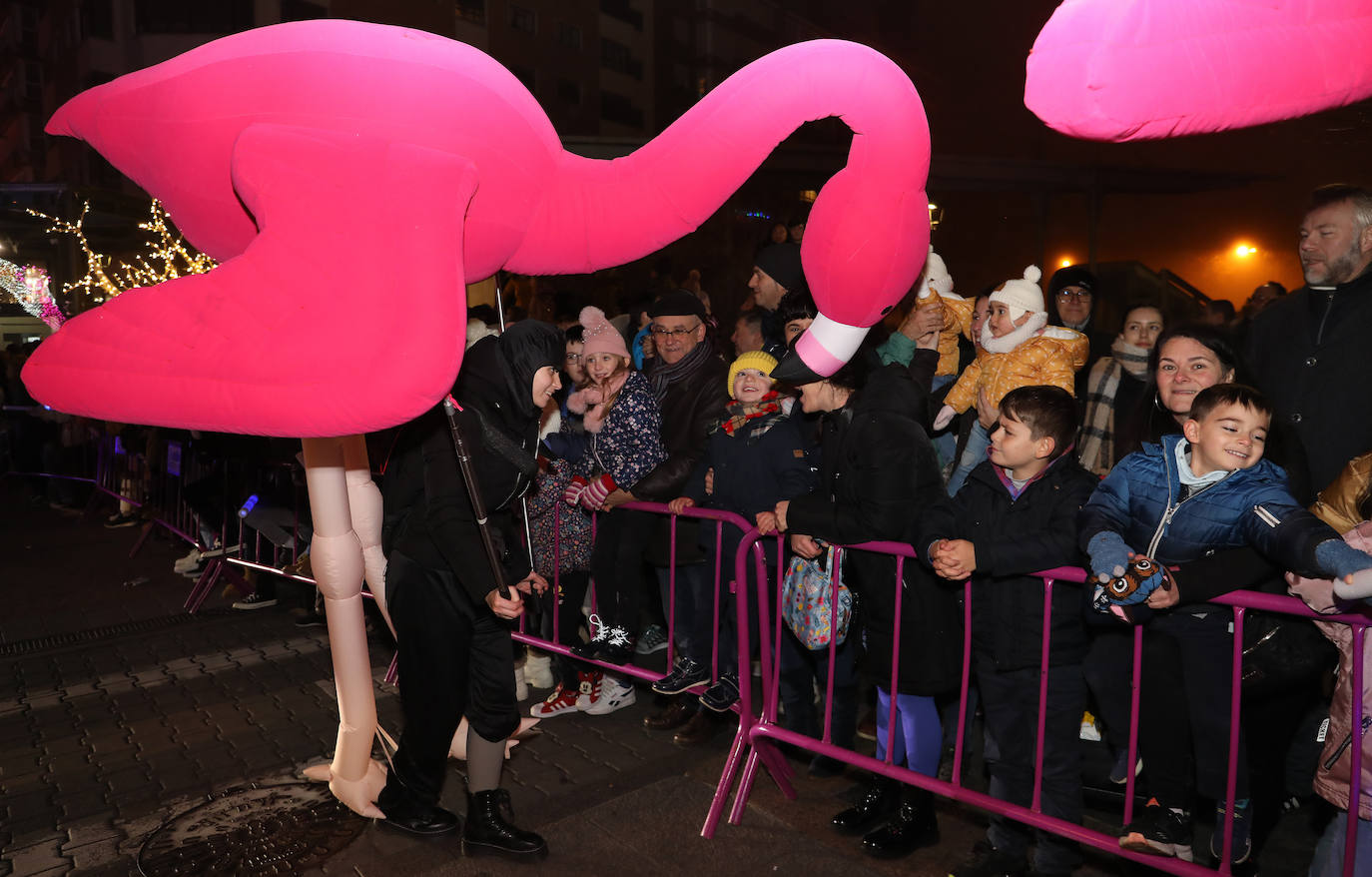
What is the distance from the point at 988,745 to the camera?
12.1 feet

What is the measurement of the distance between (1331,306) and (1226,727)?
1692mm

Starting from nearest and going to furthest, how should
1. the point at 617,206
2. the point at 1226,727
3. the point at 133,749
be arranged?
the point at 617,206 → the point at 1226,727 → the point at 133,749

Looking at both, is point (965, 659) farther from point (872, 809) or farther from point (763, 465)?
point (763, 465)

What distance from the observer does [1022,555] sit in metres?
3.42

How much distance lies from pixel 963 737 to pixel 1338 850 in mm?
1191

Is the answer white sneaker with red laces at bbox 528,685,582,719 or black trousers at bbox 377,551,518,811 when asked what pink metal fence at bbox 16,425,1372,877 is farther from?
black trousers at bbox 377,551,518,811

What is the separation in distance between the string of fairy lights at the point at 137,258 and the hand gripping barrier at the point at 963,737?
34.1 ft

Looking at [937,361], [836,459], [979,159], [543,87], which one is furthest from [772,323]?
[543,87]

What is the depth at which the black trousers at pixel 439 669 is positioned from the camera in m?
3.66

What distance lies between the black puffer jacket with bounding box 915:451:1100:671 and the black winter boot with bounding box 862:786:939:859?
71 cm

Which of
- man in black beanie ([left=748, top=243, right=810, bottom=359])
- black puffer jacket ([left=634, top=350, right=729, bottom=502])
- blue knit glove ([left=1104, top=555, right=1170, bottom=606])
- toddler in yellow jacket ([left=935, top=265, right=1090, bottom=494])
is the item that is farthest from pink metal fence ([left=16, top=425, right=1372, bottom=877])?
man in black beanie ([left=748, top=243, right=810, bottom=359])

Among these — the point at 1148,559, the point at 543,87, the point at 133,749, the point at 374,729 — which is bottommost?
the point at 133,749

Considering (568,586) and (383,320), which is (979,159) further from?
(383,320)

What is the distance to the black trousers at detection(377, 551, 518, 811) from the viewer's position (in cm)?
366
